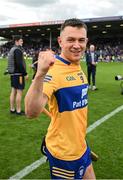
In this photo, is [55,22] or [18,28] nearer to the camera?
[55,22]

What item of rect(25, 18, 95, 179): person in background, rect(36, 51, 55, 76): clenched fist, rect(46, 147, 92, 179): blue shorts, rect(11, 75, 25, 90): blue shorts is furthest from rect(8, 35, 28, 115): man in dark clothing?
rect(36, 51, 55, 76): clenched fist

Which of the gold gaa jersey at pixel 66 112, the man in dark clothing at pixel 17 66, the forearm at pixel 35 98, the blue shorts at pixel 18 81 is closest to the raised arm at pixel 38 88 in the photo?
the forearm at pixel 35 98

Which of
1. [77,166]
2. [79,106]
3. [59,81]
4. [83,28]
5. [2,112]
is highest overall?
[83,28]

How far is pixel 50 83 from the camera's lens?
2947 millimetres

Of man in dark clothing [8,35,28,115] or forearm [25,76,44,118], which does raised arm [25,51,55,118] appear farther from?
man in dark clothing [8,35,28,115]

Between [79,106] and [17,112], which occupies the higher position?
[79,106]

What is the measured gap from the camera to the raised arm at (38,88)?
2457 mm

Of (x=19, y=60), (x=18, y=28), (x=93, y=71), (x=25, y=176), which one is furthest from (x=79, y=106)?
(x=18, y=28)

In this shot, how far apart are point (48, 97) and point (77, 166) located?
2.25 feet

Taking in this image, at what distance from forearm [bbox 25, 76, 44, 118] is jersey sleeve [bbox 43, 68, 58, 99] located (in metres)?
0.20

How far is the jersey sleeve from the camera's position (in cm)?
289

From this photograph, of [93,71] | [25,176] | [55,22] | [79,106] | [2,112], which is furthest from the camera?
[55,22]

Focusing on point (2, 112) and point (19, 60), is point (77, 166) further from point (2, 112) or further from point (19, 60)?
point (2, 112)

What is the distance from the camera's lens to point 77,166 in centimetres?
318
